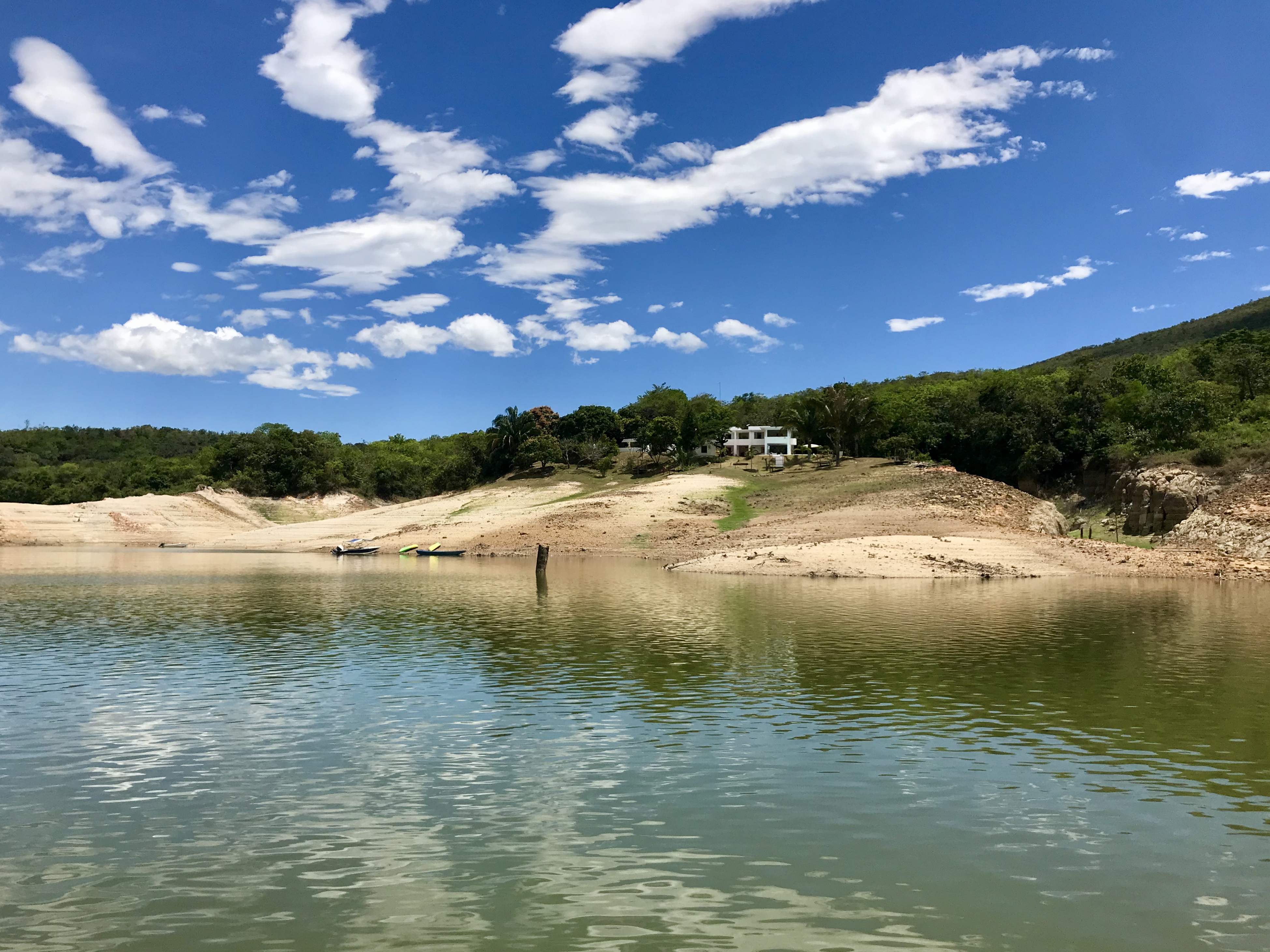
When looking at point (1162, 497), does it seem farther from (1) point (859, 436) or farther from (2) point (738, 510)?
(1) point (859, 436)

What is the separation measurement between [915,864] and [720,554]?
51377mm

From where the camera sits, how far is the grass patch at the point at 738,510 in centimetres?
7769

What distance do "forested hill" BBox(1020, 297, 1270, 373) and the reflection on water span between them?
152043 millimetres

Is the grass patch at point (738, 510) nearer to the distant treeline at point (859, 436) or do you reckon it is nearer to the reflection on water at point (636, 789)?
the distant treeline at point (859, 436)

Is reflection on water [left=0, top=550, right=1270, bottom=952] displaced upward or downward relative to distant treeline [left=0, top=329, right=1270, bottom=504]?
downward

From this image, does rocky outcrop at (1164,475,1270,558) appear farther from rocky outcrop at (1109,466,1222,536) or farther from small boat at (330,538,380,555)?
small boat at (330,538,380,555)

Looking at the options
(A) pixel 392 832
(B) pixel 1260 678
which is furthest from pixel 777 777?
(B) pixel 1260 678

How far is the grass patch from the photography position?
255 ft

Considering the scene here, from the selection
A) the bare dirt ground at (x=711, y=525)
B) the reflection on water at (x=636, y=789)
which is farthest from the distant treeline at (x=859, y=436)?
the reflection on water at (x=636, y=789)

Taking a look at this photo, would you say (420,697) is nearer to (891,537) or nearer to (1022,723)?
(1022,723)

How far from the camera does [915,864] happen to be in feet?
38.5

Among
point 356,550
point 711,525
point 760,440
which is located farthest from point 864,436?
point 356,550

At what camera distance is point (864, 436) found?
350 ft

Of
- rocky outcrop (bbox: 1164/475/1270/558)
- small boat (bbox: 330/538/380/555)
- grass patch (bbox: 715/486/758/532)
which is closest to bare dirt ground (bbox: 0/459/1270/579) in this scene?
grass patch (bbox: 715/486/758/532)
